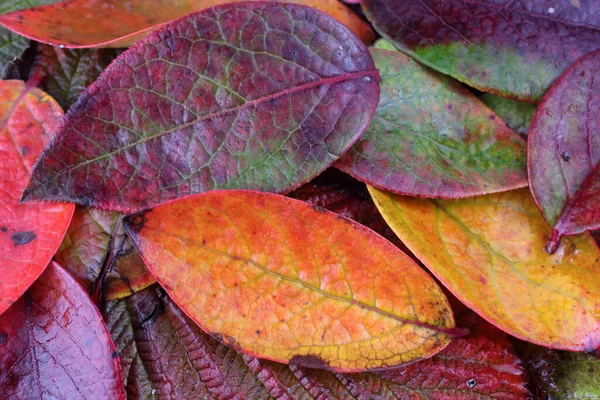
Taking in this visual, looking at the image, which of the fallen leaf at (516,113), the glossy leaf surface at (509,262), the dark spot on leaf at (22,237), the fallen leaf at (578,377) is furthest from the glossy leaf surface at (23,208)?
the fallen leaf at (578,377)

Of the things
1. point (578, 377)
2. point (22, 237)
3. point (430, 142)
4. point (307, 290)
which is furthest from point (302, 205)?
point (578, 377)

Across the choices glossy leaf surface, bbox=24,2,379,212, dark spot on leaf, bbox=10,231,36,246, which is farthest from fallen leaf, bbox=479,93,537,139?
dark spot on leaf, bbox=10,231,36,246

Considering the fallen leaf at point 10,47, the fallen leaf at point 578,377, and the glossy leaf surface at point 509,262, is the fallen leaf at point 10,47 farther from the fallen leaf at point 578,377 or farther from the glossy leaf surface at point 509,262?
the fallen leaf at point 578,377

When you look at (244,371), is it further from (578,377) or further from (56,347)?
(578,377)

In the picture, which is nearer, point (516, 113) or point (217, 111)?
point (217, 111)

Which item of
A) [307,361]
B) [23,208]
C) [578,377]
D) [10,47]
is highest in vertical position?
[10,47]

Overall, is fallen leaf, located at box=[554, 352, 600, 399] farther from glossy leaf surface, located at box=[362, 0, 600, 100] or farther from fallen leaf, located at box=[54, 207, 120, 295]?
fallen leaf, located at box=[54, 207, 120, 295]
